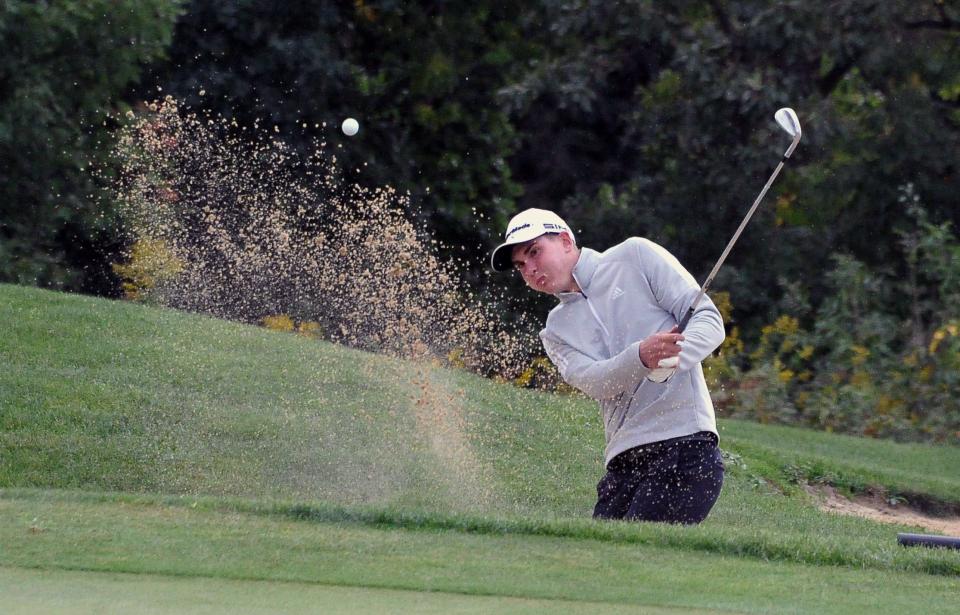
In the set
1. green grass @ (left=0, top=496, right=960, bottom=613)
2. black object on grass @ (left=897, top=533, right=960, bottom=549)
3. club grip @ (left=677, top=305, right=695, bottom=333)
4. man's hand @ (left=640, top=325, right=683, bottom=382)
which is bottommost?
black object on grass @ (left=897, top=533, right=960, bottom=549)

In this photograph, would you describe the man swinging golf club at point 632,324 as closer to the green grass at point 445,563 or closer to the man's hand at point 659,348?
the man's hand at point 659,348

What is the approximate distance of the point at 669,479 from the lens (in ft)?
18.5

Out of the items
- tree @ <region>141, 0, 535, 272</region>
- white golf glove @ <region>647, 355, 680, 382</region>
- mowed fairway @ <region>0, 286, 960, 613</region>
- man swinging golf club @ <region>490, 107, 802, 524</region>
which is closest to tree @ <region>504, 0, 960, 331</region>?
tree @ <region>141, 0, 535, 272</region>

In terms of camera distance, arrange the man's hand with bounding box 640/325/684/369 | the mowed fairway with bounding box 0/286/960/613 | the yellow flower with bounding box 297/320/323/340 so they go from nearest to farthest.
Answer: the mowed fairway with bounding box 0/286/960/613, the man's hand with bounding box 640/325/684/369, the yellow flower with bounding box 297/320/323/340

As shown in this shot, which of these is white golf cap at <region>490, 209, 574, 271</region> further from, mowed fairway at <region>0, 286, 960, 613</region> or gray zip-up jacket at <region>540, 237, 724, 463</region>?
mowed fairway at <region>0, 286, 960, 613</region>

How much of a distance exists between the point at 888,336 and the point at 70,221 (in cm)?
791

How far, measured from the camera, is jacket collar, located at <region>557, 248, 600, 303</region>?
5.58m

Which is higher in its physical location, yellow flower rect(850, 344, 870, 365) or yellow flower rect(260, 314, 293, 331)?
yellow flower rect(260, 314, 293, 331)

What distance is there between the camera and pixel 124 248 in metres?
14.0

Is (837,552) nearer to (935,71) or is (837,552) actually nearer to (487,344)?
(487,344)

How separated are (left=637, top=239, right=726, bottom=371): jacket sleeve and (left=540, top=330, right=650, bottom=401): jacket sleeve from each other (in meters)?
0.18

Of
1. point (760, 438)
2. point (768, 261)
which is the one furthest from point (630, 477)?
point (768, 261)

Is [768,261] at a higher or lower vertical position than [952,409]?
higher

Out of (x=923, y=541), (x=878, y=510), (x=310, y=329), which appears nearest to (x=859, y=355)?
(x=878, y=510)
